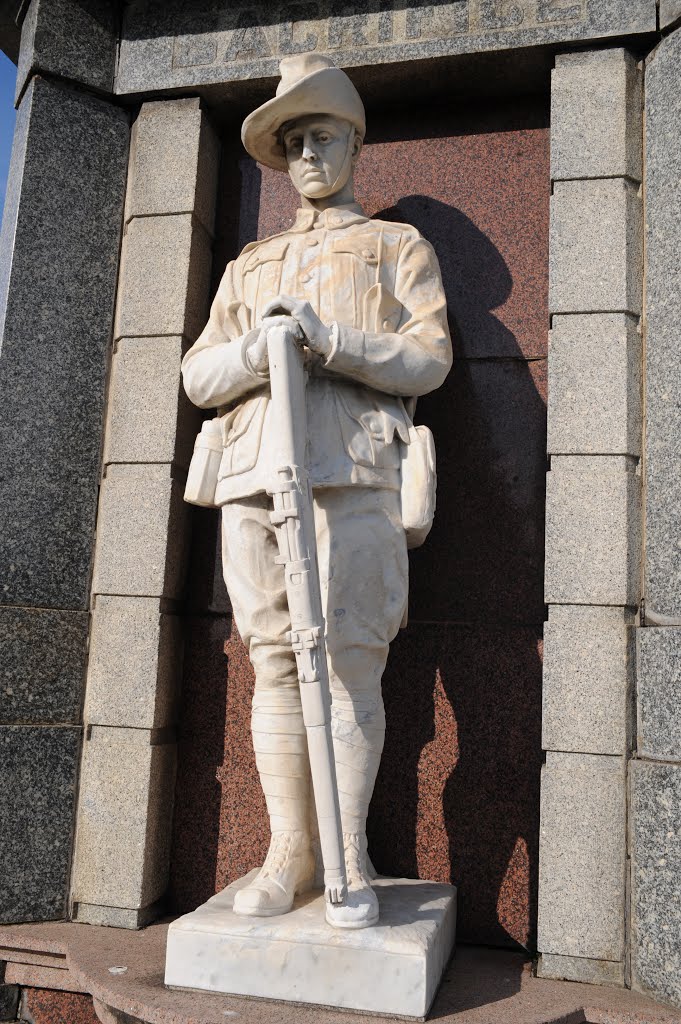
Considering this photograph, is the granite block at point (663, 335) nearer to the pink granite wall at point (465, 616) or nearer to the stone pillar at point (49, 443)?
the pink granite wall at point (465, 616)

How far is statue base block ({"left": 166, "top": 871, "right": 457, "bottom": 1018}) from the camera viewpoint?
10.4 feet

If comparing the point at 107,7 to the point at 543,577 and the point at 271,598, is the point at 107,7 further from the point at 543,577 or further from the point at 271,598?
the point at 543,577

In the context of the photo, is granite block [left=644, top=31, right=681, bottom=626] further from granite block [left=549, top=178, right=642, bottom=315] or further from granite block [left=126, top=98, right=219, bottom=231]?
granite block [left=126, top=98, right=219, bottom=231]

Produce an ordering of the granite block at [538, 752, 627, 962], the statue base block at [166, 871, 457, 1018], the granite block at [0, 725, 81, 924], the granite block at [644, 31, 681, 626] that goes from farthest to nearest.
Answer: the granite block at [0, 725, 81, 924], the granite block at [644, 31, 681, 626], the granite block at [538, 752, 627, 962], the statue base block at [166, 871, 457, 1018]

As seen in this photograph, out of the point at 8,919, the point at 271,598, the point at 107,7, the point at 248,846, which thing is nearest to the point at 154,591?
the point at 271,598

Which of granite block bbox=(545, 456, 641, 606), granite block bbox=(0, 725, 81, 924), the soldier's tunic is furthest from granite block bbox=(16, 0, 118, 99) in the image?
granite block bbox=(0, 725, 81, 924)

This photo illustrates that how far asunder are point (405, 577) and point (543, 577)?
3.09 ft

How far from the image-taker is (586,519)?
13.4 ft

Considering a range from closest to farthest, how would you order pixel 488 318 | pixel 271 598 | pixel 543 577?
pixel 271 598 < pixel 543 577 < pixel 488 318

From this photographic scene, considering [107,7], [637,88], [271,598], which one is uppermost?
[107,7]

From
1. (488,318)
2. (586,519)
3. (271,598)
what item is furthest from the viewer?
(488,318)

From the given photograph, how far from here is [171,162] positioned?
5016 mm

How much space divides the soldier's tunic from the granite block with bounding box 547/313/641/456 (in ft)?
2.03

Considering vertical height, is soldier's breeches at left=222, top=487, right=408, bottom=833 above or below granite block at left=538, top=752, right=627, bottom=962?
above
